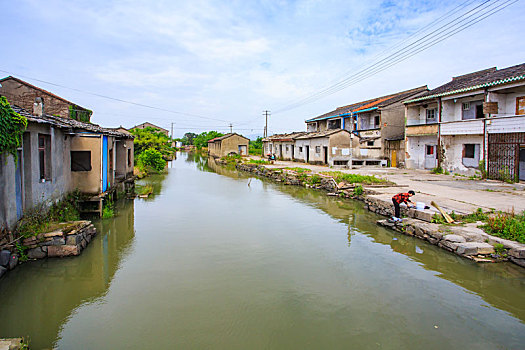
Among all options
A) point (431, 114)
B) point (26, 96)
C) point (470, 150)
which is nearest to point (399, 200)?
point (470, 150)

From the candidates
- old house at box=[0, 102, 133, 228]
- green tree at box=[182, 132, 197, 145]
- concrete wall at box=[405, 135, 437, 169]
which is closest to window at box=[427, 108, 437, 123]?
concrete wall at box=[405, 135, 437, 169]

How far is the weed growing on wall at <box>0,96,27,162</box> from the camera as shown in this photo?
6422mm

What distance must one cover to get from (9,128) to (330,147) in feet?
79.0

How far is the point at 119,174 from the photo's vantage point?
1705 cm

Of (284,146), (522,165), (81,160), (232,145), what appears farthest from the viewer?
(232,145)

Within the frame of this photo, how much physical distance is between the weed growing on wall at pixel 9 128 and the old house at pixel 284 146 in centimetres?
2902

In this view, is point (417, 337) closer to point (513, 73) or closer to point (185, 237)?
point (185, 237)

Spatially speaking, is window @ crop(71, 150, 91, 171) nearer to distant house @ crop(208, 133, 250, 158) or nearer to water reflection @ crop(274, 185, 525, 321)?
water reflection @ crop(274, 185, 525, 321)

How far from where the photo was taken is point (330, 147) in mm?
28094

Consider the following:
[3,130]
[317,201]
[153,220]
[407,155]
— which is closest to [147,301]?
[3,130]

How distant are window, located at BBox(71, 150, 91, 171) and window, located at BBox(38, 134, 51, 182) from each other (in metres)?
2.26

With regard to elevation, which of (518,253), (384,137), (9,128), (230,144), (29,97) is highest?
(29,97)

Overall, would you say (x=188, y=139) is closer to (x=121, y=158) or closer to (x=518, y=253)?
(x=121, y=158)

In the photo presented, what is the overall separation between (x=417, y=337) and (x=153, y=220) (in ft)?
31.2
